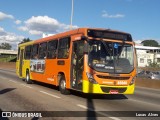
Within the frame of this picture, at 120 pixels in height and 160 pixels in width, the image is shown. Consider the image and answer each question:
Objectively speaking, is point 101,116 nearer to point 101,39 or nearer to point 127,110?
point 127,110

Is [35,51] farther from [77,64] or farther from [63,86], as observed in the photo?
[77,64]

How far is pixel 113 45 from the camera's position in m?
13.8

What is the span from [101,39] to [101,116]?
469cm

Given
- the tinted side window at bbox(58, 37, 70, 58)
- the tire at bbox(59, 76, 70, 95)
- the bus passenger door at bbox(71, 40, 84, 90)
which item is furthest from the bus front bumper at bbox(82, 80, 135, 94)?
the tinted side window at bbox(58, 37, 70, 58)

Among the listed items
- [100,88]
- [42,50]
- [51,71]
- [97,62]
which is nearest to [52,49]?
[51,71]

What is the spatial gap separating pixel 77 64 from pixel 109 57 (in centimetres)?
148

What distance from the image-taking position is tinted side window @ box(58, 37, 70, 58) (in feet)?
50.0

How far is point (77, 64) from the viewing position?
1398 cm

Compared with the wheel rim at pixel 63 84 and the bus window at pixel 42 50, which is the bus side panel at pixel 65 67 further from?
the bus window at pixel 42 50

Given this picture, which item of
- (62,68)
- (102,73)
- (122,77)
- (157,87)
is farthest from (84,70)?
(157,87)

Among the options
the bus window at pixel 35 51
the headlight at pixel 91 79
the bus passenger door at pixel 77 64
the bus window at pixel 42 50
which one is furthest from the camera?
the bus window at pixel 35 51

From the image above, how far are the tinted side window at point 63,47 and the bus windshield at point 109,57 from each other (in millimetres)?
2154

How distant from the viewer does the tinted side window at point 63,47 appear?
1524cm

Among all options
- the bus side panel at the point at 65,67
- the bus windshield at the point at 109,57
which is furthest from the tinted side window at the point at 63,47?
the bus windshield at the point at 109,57
